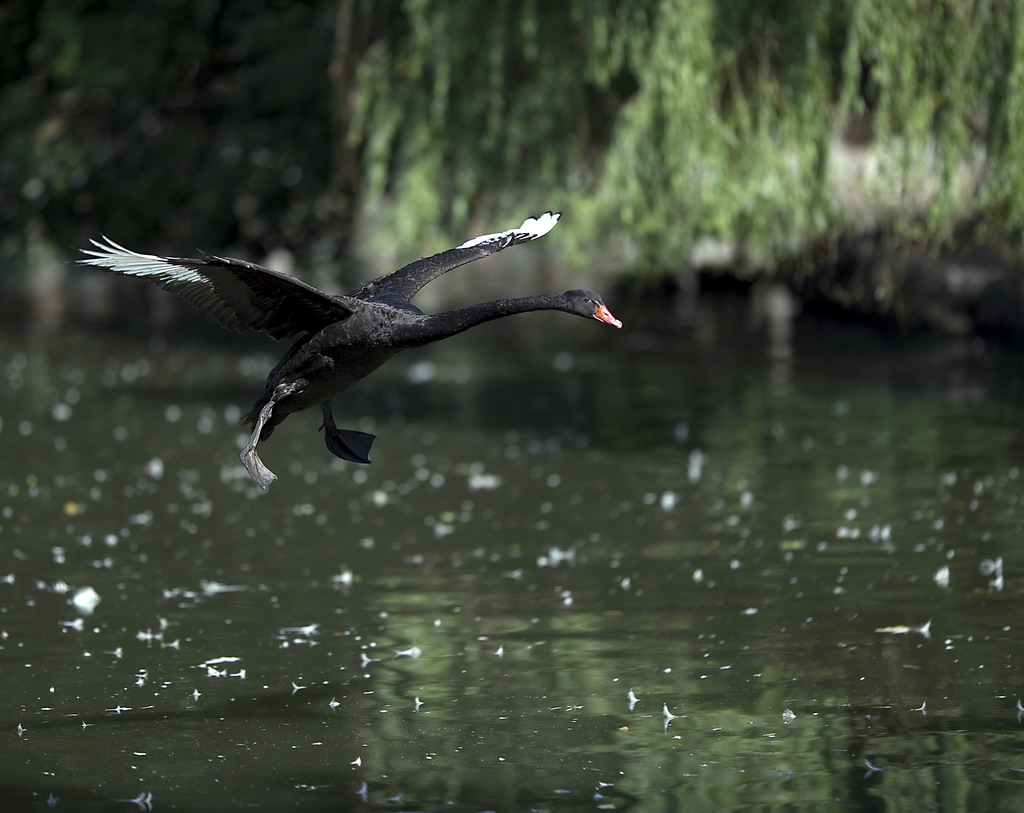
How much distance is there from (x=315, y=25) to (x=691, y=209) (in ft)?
29.0

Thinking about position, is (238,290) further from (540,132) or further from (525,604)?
(540,132)

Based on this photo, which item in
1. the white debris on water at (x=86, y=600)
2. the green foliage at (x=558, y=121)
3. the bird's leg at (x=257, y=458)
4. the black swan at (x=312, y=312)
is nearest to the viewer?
the black swan at (x=312, y=312)

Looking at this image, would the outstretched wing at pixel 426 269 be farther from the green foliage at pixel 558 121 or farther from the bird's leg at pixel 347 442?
the green foliage at pixel 558 121

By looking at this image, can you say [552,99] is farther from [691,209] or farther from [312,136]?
[312,136]

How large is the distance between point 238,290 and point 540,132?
Result: 8.15 metres

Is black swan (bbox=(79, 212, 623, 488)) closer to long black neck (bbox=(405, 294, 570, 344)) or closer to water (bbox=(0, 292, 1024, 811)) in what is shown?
long black neck (bbox=(405, 294, 570, 344))

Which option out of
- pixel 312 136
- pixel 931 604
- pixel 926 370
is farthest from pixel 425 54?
pixel 931 604

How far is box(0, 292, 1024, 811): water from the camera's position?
6.61m

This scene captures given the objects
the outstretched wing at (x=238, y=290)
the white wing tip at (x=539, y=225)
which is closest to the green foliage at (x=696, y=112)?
the white wing tip at (x=539, y=225)

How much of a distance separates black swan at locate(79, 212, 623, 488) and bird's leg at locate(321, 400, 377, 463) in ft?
1.44

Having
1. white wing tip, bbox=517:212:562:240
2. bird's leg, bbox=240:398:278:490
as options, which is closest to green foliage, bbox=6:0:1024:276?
white wing tip, bbox=517:212:562:240

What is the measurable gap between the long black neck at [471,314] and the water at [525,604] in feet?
5.38

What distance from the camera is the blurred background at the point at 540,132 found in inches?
530

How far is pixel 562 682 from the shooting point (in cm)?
787
